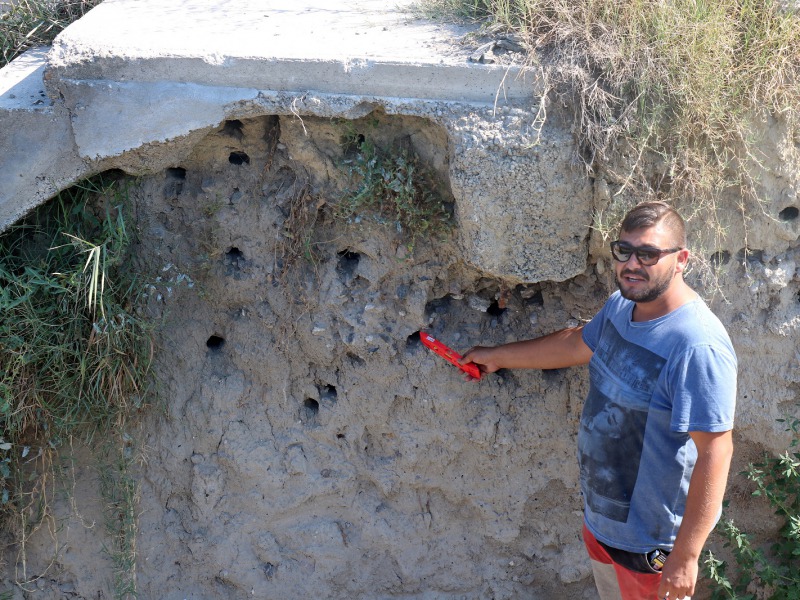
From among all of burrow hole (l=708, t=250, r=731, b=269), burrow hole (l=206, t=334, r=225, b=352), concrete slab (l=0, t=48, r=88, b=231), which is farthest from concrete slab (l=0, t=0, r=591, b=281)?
burrow hole (l=206, t=334, r=225, b=352)

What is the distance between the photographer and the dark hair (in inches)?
92.4

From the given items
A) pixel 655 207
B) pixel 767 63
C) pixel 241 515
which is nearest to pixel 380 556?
pixel 241 515

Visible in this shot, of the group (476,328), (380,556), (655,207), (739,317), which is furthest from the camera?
(380,556)

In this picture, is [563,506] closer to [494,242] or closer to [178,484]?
[494,242]

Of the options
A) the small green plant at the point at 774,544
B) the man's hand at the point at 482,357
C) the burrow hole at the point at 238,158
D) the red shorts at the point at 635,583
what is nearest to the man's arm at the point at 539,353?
the man's hand at the point at 482,357

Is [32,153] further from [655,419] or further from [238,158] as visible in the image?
[655,419]

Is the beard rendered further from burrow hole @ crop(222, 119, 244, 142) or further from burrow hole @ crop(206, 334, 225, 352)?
burrow hole @ crop(206, 334, 225, 352)

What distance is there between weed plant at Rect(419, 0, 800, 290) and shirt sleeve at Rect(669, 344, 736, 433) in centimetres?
74

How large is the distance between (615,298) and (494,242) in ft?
1.66

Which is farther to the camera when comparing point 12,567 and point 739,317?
point 12,567

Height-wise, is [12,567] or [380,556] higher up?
[12,567]

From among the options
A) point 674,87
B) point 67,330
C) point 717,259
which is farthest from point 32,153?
point 717,259

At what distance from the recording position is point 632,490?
2.47 meters

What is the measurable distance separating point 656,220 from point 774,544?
1.66 m
